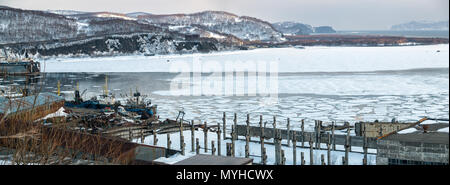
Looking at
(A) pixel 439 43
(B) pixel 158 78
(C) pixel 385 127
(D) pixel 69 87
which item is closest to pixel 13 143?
(C) pixel 385 127

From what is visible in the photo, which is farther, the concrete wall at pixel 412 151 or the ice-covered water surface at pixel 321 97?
the ice-covered water surface at pixel 321 97

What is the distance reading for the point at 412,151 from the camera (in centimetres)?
535

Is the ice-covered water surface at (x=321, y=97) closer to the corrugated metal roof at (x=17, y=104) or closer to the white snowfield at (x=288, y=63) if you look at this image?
the corrugated metal roof at (x=17, y=104)

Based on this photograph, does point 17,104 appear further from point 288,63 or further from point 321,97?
point 288,63

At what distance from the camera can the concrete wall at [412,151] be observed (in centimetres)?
517

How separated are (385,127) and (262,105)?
20.6 ft

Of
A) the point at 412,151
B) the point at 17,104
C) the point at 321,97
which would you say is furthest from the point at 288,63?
the point at 412,151

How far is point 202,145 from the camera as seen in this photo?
455 inches

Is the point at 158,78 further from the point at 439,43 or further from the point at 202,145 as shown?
the point at 439,43

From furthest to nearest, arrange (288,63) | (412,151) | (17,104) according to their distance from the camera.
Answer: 1. (288,63)
2. (17,104)
3. (412,151)

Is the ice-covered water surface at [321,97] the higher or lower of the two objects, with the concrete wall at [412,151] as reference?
lower

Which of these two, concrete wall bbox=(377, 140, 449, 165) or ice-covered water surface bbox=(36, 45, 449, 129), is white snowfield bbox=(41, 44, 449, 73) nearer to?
ice-covered water surface bbox=(36, 45, 449, 129)

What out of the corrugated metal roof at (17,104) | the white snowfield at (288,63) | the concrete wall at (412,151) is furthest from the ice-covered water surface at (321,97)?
the concrete wall at (412,151)

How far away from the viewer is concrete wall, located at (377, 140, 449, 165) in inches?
204
